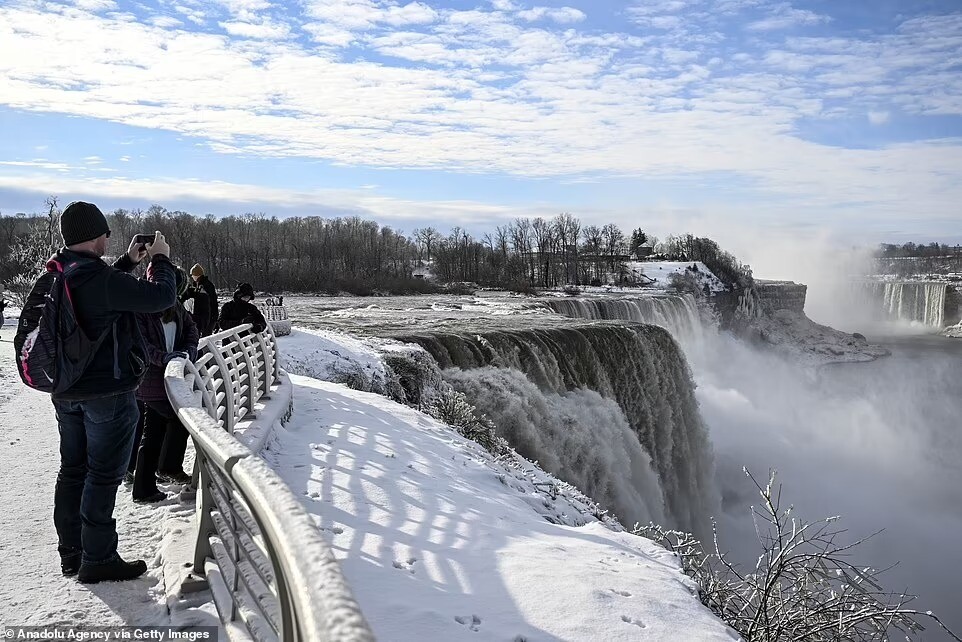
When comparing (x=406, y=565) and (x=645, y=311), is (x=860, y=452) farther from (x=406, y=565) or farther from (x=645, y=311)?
(x=406, y=565)

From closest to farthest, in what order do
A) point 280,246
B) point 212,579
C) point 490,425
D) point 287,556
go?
point 287,556
point 212,579
point 490,425
point 280,246

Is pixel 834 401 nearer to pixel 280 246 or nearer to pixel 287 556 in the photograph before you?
pixel 287 556

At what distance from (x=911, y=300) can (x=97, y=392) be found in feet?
322

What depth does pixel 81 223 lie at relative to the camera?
12.4 feet

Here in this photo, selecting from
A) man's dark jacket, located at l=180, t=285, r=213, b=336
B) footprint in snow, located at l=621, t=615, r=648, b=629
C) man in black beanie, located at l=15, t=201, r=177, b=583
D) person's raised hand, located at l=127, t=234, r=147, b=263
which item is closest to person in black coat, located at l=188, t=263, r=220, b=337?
man's dark jacket, located at l=180, t=285, r=213, b=336

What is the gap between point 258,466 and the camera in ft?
7.47

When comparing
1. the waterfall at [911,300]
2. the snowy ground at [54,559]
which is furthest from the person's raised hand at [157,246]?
the waterfall at [911,300]

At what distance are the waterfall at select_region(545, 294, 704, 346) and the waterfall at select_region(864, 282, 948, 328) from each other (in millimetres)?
49690

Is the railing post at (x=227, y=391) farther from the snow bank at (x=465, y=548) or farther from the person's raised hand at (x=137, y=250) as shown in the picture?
the person's raised hand at (x=137, y=250)

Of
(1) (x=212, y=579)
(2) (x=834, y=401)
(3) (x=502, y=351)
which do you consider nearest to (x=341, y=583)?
(1) (x=212, y=579)

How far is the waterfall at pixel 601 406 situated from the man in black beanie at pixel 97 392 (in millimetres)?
11080

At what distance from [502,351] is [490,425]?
16.0ft

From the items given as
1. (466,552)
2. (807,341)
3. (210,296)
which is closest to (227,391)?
(466,552)

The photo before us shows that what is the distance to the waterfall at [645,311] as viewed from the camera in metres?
33.0
